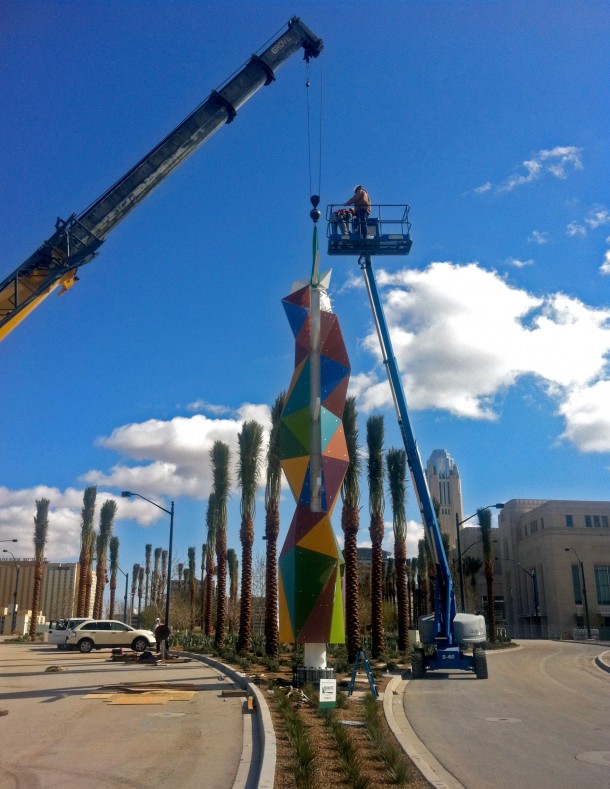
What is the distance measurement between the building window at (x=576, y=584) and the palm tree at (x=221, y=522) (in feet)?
172

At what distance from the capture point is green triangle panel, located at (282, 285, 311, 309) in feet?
67.5

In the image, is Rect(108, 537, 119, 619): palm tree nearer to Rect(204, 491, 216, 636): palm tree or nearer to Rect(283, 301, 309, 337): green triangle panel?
Rect(204, 491, 216, 636): palm tree

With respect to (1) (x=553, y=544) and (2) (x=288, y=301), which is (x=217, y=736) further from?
(1) (x=553, y=544)

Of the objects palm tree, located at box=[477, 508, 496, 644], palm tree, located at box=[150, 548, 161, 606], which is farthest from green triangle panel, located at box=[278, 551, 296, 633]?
palm tree, located at box=[150, 548, 161, 606]

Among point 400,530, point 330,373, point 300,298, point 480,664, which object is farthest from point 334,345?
point 400,530

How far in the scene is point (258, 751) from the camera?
10305 millimetres

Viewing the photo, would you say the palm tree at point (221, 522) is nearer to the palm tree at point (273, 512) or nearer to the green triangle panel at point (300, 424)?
the palm tree at point (273, 512)

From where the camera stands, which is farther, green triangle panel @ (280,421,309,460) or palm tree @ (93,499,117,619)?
palm tree @ (93,499,117,619)

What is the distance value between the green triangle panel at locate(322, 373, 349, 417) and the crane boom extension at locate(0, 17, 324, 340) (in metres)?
7.11

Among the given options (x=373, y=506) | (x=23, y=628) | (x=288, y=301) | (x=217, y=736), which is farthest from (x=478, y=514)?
(x=23, y=628)

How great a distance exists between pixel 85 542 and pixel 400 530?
28.7 meters

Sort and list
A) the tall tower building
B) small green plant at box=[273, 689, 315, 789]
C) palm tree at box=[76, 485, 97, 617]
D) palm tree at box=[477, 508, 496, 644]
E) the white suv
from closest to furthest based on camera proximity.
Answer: small green plant at box=[273, 689, 315, 789]
the white suv
palm tree at box=[477, 508, 496, 644]
palm tree at box=[76, 485, 97, 617]
the tall tower building

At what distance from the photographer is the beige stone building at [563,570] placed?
74.6 meters

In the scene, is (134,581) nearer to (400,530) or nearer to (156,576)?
(156,576)
